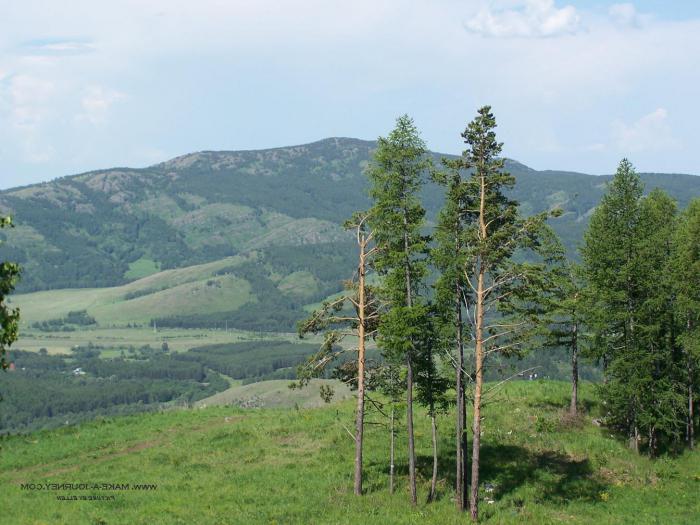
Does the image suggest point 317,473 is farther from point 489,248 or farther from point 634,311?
point 634,311

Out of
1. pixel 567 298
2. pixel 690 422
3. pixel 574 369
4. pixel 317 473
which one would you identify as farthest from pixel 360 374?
pixel 690 422

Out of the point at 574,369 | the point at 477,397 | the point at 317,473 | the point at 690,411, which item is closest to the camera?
the point at 477,397

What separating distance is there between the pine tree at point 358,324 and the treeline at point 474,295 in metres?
0.08

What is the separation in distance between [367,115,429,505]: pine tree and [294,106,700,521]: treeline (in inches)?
2.5

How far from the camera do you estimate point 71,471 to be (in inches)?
1598

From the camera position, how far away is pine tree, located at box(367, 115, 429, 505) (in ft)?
104

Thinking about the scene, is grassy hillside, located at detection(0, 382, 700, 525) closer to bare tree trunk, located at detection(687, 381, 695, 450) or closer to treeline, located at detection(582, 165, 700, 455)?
bare tree trunk, located at detection(687, 381, 695, 450)

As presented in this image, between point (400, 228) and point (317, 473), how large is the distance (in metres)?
14.9

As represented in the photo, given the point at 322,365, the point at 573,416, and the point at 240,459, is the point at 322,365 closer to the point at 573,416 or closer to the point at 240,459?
the point at 240,459

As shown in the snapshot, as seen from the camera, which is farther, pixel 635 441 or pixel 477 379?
pixel 635 441

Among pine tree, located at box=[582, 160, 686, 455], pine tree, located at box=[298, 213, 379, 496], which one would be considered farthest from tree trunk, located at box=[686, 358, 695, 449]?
pine tree, located at box=[298, 213, 379, 496]

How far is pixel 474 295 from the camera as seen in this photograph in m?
34.0

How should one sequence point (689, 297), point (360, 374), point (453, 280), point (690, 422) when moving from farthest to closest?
point (690, 422)
point (689, 297)
point (360, 374)
point (453, 280)

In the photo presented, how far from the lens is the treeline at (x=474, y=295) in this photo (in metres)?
30.7
